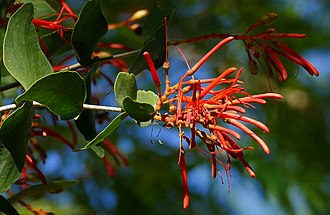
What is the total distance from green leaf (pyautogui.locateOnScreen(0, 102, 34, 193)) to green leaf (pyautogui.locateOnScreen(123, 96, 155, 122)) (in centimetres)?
9

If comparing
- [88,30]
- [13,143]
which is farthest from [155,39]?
[13,143]

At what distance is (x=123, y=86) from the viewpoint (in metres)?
0.70

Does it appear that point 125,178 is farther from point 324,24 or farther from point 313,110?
point 324,24

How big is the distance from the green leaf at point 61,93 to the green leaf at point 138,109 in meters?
0.05

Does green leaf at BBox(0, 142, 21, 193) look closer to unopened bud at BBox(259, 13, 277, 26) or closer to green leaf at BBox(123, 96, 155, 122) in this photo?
green leaf at BBox(123, 96, 155, 122)

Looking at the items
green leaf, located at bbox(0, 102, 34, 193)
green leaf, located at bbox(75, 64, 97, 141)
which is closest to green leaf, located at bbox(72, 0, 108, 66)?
green leaf, located at bbox(75, 64, 97, 141)

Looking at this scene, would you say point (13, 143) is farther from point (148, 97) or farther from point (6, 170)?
point (148, 97)

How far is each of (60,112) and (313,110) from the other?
171 centimetres

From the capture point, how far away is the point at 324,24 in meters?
2.35

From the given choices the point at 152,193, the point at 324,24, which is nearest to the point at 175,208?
the point at 152,193

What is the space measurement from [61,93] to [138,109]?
0.24 ft

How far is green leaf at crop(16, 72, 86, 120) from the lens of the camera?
0.67 meters

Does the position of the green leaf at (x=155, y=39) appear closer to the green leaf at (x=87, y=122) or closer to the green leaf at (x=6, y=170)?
the green leaf at (x=87, y=122)

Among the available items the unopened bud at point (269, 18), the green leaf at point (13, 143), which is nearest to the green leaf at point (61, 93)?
the green leaf at point (13, 143)
